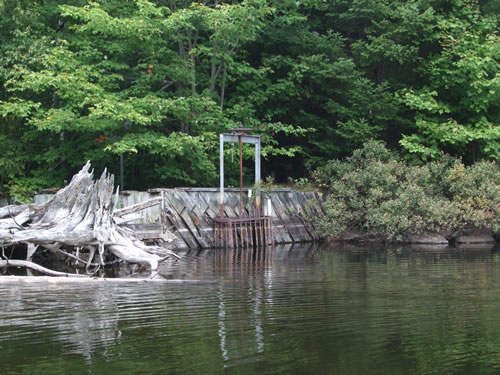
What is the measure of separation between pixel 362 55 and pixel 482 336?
2161cm

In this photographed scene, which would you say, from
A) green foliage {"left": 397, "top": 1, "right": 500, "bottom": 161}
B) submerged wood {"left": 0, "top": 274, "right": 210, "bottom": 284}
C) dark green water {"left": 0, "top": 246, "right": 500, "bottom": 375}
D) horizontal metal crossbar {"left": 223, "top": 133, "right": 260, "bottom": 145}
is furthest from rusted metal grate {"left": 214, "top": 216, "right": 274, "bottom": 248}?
submerged wood {"left": 0, "top": 274, "right": 210, "bottom": 284}

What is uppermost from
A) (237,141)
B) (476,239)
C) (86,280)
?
(237,141)

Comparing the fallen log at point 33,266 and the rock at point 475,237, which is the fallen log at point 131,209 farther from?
the rock at point 475,237

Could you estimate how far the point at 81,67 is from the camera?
23.9m

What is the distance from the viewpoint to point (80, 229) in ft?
57.3

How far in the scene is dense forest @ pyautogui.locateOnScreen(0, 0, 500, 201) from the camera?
2389 cm

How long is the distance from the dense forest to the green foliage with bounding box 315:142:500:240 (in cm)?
176

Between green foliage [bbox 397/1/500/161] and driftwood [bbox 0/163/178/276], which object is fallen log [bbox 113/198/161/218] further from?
green foliage [bbox 397/1/500/161]

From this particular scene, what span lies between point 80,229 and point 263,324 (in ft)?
29.2

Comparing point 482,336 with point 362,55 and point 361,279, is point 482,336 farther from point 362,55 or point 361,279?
point 362,55

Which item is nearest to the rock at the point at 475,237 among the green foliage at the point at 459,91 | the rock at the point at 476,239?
the rock at the point at 476,239

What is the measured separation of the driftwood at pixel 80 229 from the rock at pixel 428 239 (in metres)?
10.6

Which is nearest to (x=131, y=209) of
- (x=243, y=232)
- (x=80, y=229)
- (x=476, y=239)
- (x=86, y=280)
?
(x=80, y=229)

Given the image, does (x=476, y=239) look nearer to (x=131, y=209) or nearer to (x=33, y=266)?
(x=131, y=209)
